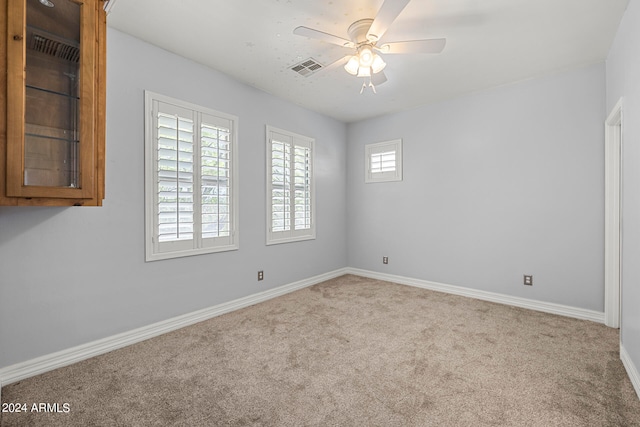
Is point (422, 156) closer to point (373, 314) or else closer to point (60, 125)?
point (373, 314)

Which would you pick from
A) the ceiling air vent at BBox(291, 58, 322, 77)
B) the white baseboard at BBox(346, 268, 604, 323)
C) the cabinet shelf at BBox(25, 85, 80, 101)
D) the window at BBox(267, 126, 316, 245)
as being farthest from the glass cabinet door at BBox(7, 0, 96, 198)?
the white baseboard at BBox(346, 268, 604, 323)

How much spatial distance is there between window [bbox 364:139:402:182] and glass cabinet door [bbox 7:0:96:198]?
3.63 m

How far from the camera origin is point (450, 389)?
74.8 inches

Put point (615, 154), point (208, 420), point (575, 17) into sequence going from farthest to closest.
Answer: point (615, 154) → point (575, 17) → point (208, 420)

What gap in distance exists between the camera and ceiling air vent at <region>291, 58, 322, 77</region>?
2.91m

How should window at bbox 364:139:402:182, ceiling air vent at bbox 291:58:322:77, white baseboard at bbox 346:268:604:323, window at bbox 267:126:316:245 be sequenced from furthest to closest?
1. window at bbox 364:139:402:182
2. window at bbox 267:126:316:245
3. white baseboard at bbox 346:268:604:323
4. ceiling air vent at bbox 291:58:322:77

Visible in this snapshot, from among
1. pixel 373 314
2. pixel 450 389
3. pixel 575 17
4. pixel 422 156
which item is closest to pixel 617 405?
pixel 450 389

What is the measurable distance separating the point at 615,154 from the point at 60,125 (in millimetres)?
4575

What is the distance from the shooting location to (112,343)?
7.89ft

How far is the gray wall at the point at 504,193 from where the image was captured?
9.99 ft

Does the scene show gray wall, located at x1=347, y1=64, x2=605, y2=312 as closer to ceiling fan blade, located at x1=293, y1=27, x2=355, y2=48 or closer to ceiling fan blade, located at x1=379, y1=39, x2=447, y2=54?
ceiling fan blade, located at x1=379, y1=39, x2=447, y2=54

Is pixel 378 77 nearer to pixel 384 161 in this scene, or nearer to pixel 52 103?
pixel 384 161

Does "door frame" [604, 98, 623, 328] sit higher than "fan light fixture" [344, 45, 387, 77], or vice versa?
"fan light fixture" [344, 45, 387, 77]

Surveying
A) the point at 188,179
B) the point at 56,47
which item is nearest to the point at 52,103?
the point at 56,47
